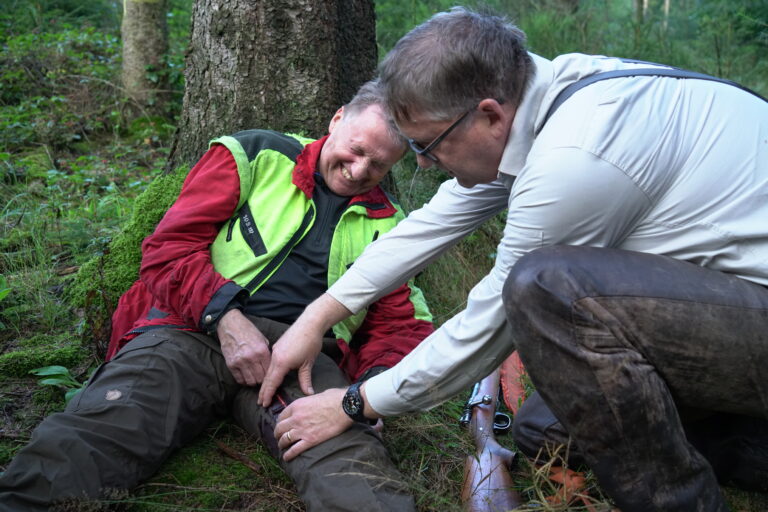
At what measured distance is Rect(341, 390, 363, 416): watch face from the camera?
2.15 m

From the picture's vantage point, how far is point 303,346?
2.45 m

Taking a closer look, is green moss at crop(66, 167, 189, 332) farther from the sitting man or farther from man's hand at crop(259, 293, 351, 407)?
man's hand at crop(259, 293, 351, 407)

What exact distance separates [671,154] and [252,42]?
7.27 ft

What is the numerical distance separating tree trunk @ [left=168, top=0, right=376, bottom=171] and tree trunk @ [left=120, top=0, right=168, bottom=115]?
121 inches

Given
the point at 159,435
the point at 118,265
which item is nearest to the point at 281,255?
the point at 159,435

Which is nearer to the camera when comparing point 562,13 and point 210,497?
point 210,497

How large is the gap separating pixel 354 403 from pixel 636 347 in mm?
893

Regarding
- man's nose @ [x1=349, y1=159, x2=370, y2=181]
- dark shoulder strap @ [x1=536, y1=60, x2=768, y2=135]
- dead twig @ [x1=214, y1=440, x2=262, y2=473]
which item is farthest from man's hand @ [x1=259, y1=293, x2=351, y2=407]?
dark shoulder strap @ [x1=536, y1=60, x2=768, y2=135]

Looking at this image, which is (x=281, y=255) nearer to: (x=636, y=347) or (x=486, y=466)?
(x=486, y=466)

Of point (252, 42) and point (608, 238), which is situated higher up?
point (252, 42)

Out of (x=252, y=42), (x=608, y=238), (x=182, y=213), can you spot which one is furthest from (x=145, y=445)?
(x=252, y=42)

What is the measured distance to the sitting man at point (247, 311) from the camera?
2.20 m

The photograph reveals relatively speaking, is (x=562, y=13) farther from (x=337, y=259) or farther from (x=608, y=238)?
(x=608, y=238)

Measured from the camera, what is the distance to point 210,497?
7.43 ft
